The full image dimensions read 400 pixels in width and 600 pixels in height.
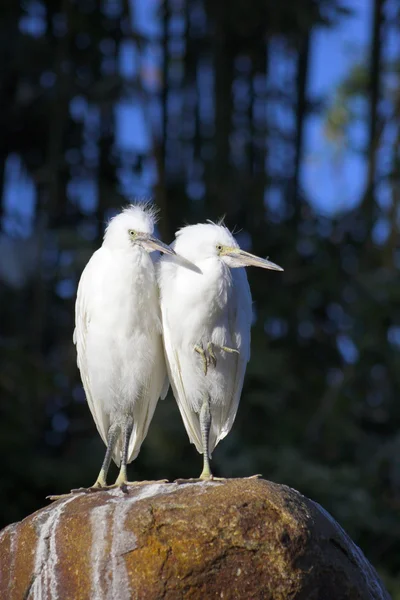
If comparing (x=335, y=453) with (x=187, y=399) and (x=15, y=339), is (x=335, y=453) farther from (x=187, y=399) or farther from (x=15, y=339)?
(x=187, y=399)

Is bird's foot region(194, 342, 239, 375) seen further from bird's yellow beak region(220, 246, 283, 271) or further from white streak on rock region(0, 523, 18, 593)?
white streak on rock region(0, 523, 18, 593)

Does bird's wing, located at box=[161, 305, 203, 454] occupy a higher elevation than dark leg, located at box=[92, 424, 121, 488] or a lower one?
higher

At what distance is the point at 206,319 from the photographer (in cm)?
583

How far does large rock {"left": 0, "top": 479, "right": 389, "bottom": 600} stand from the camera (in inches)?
202

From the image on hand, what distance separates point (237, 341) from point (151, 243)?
709 millimetres

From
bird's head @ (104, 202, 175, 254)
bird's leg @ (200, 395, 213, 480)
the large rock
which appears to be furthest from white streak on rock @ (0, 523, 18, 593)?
bird's head @ (104, 202, 175, 254)

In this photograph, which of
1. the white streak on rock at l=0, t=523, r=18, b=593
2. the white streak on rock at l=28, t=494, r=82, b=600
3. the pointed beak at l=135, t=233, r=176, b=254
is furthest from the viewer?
the pointed beak at l=135, t=233, r=176, b=254

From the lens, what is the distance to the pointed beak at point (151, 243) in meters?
5.80

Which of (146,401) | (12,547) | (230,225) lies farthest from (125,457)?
(230,225)

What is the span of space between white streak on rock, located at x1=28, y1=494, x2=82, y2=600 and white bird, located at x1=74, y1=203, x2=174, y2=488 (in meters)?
0.49

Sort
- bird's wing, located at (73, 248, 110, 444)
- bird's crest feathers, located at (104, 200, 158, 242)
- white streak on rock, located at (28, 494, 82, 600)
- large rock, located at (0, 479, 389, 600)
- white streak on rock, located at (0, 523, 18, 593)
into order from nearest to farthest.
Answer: large rock, located at (0, 479, 389, 600) < white streak on rock, located at (28, 494, 82, 600) < white streak on rock, located at (0, 523, 18, 593) < bird's crest feathers, located at (104, 200, 158, 242) < bird's wing, located at (73, 248, 110, 444)

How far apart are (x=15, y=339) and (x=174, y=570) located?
23.6 ft

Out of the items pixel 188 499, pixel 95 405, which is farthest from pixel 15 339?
pixel 188 499

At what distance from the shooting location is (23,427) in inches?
460
